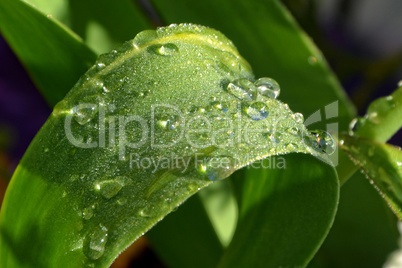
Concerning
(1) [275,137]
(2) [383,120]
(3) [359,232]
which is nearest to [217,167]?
(1) [275,137]

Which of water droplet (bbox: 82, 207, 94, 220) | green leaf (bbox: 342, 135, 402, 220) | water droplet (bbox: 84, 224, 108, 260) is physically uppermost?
water droplet (bbox: 82, 207, 94, 220)

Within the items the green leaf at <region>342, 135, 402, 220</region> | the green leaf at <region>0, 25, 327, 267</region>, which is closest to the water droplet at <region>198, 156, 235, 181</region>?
the green leaf at <region>0, 25, 327, 267</region>

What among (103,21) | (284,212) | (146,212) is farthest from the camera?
(103,21)

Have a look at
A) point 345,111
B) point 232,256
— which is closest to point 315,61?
point 345,111

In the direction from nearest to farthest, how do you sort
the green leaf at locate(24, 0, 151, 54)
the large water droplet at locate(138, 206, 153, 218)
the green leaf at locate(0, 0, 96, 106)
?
the large water droplet at locate(138, 206, 153, 218) → the green leaf at locate(0, 0, 96, 106) → the green leaf at locate(24, 0, 151, 54)

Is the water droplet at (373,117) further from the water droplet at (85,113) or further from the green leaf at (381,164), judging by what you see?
the water droplet at (85,113)

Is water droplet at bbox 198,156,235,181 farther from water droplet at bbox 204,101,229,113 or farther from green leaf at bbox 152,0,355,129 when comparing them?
green leaf at bbox 152,0,355,129

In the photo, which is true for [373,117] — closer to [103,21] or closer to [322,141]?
[322,141]
